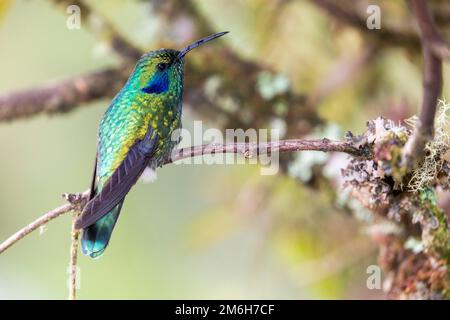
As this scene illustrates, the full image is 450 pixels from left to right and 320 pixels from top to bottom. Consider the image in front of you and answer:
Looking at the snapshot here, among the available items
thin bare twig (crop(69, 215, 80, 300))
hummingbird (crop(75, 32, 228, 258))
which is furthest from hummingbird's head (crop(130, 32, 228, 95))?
thin bare twig (crop(69, 215, 80, 300))

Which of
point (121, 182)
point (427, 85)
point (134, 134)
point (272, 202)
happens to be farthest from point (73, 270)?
point (272, 202)

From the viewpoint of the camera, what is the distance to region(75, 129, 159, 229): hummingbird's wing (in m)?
2.23

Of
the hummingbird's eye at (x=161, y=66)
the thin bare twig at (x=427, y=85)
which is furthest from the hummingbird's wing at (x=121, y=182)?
the thin bare twig at (x=427, y=85)

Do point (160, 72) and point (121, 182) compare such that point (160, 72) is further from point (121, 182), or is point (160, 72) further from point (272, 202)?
point (272, 202)

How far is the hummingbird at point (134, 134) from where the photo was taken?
2.55m

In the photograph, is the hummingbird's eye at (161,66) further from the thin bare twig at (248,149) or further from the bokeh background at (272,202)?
the thin bare twig at (248,149)

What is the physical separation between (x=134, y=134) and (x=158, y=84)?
34 cm

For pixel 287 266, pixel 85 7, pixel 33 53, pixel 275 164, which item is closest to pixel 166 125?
pixel 275 164

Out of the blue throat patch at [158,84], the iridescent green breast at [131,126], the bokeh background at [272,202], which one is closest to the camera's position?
the iridescent green breast at [131,126]

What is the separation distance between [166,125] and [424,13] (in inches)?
41.8

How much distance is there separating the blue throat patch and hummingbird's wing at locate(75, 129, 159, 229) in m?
0.27

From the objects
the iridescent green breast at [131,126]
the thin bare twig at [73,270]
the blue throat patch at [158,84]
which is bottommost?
the thin bare twig at [73,270]

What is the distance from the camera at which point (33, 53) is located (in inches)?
317

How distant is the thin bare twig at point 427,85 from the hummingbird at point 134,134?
76 cm
